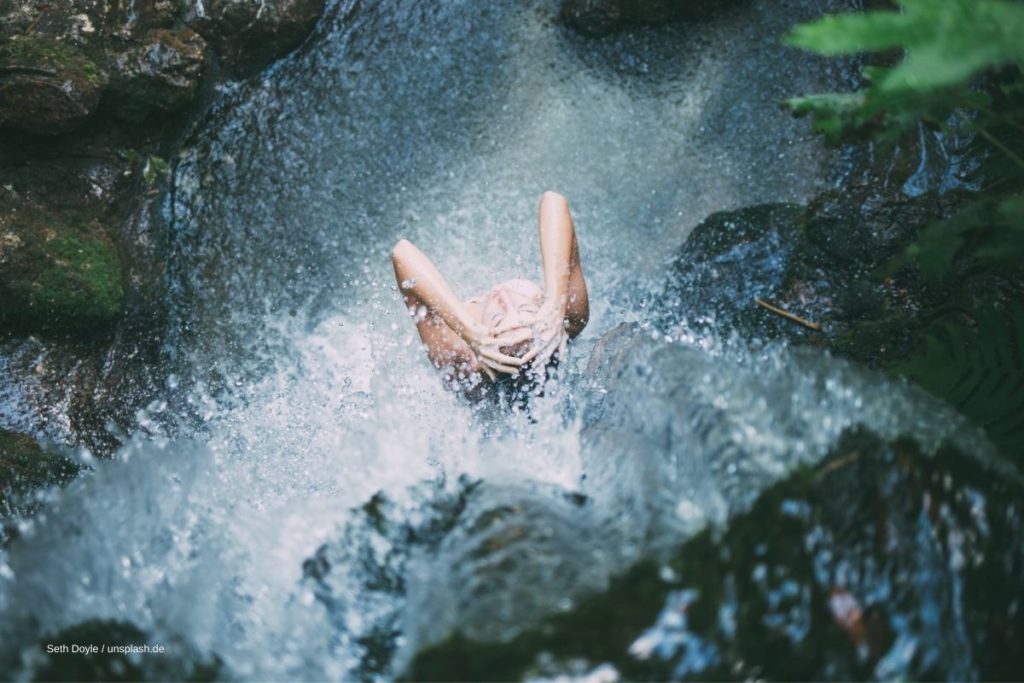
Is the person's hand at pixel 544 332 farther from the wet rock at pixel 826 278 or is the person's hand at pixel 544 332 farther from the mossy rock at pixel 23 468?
the mossy rock at pixel 23 468

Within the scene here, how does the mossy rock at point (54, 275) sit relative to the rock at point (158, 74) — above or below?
below

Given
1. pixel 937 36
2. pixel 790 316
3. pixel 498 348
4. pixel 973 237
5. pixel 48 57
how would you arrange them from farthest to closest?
pixel 48 57, pixel 790 316, pixel 498 348, pixel 973 237, pixel 937 36

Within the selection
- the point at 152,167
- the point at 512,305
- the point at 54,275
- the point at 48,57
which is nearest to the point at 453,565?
the point at 512,305

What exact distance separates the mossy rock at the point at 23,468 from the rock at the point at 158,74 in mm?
1624

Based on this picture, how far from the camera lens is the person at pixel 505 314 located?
3191 millimetres

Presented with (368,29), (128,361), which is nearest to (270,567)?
(128,361)

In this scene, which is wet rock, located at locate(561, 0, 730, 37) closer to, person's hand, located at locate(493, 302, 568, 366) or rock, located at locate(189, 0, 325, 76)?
rock, located at locate(189, 0, 325, 76)

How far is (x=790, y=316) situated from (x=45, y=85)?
3501 mm

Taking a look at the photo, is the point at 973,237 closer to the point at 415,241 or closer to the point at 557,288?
the point at 557,288

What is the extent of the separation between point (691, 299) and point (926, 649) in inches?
82.0


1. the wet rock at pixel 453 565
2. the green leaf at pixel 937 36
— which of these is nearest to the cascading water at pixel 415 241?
the wet rock at pixel 453 565

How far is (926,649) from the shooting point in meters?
2.00

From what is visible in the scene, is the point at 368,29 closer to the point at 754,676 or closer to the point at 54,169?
the point at 54,169

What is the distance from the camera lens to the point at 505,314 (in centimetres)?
330
